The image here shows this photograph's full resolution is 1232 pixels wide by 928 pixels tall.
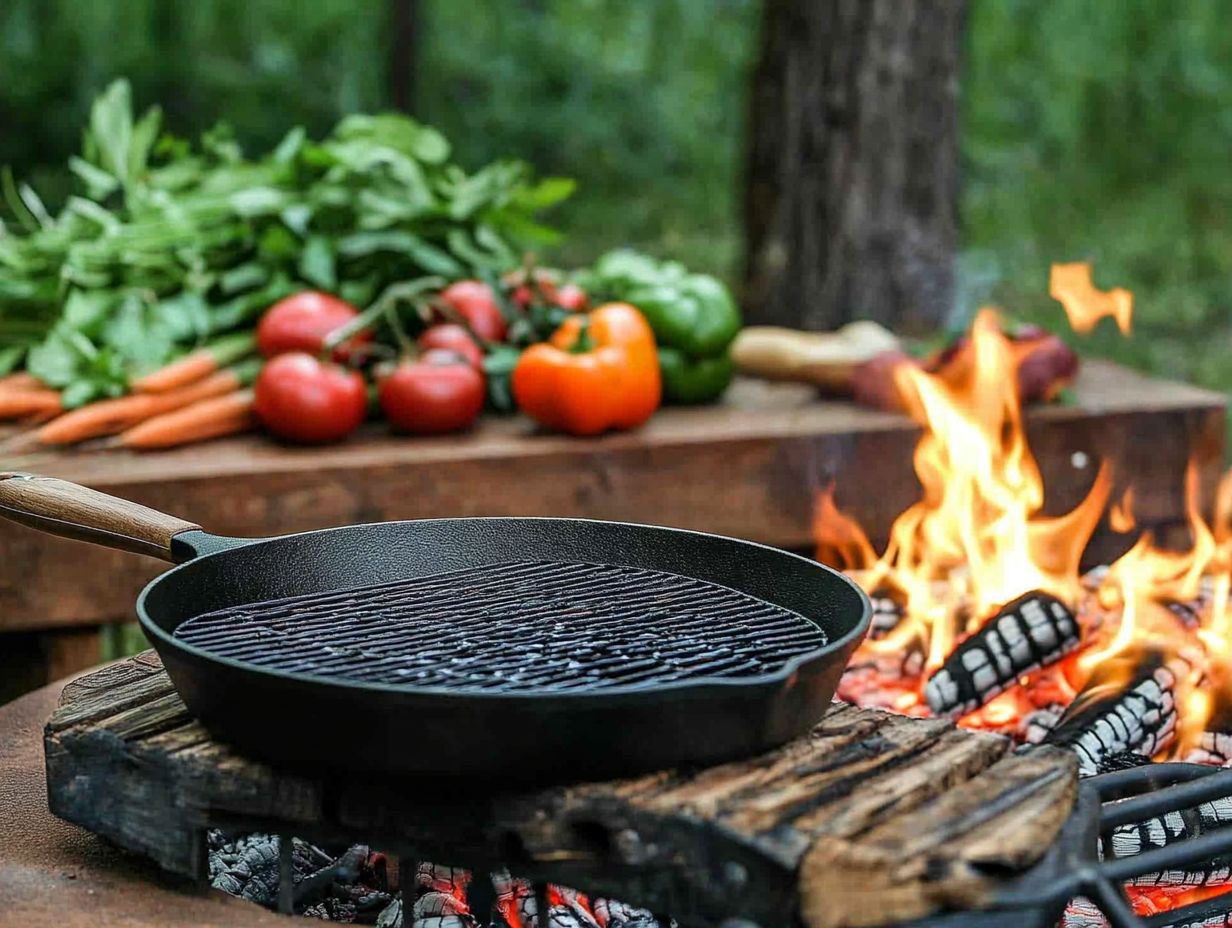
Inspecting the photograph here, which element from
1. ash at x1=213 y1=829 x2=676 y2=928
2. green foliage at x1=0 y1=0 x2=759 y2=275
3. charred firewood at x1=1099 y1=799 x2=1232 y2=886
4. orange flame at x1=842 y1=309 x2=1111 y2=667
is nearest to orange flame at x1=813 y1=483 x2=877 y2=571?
orange flame at x1=842 y1=309 x2=1111 y2=667

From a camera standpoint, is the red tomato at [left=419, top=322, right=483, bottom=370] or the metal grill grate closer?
the metal grill grate

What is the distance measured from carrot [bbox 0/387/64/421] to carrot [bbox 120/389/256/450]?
183mm

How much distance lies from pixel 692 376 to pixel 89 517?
6.21 feet

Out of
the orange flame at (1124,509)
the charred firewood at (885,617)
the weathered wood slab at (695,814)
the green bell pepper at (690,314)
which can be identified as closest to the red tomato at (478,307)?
the green bell pepper at (690,314)

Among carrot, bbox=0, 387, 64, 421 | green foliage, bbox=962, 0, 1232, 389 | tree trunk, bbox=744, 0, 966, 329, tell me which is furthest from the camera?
green foliage, bbox=962, 0, 1232, 389

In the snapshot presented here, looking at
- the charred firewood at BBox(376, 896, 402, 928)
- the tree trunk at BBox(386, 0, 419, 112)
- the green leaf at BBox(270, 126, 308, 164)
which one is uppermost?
the tree trunk at BBox(386, 0, 419, 112)

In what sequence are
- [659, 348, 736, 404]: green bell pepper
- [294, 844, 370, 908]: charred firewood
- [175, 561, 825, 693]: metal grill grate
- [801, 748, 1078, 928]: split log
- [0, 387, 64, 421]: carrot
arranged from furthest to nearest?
1. [659, 348, 736, 404]: green bell pepper
2. [0, 387, 64, 421]: carrot
3. [294, 844, 370, 908]: charred firewood
4. [175, 561, 825, 693]: metal grill grate
5. [801, 748, 1078, 928]: split log

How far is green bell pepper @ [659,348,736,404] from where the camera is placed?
340 centimetres

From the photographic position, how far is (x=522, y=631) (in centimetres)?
162

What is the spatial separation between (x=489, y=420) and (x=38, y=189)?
5416mm

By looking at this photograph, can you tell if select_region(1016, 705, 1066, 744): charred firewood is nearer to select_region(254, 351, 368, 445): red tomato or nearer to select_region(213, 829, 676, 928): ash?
select_region(213, 829, 676, 928): ash

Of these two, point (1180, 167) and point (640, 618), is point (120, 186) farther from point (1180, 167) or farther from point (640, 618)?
point (1180, 167)

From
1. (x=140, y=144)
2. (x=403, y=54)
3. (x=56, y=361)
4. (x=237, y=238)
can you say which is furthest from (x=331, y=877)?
(x=403, y=54)

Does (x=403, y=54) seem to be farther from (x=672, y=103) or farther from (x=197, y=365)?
(x=197, y=365)
